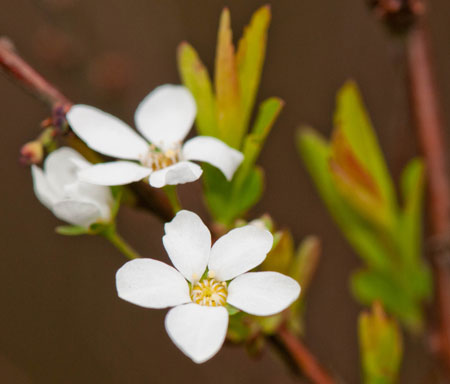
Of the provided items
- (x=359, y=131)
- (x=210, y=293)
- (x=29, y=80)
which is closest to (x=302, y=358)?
(x=210, y=293)

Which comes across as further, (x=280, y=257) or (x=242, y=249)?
(x=280, y=257)

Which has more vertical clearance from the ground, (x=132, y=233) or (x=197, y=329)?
(x=197, y=329)

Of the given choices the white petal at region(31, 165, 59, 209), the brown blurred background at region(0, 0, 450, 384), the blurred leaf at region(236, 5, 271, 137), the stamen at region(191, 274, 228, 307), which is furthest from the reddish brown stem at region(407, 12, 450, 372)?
the brown blurred background at region(0, 0, 450, 384)

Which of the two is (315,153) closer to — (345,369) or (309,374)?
(309,374)

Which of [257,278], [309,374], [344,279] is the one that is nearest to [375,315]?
[309,374]

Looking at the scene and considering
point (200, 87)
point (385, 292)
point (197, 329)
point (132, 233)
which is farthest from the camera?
point (132, 233)

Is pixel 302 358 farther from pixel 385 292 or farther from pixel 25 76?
pixel 25 76
